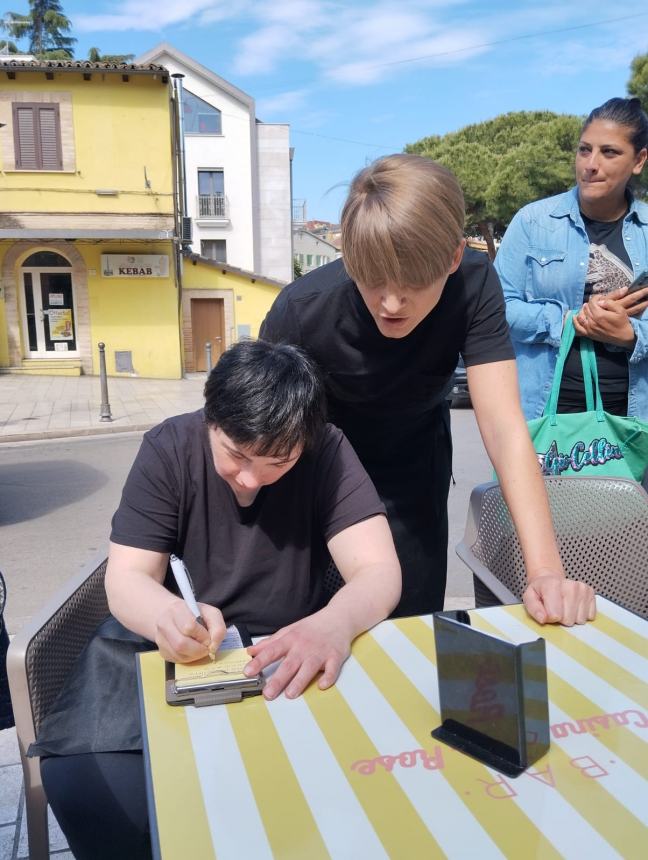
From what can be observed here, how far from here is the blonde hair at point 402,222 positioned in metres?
1.45

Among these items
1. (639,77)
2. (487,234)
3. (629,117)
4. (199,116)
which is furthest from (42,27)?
(629,117)

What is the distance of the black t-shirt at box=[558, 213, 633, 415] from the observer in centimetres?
256

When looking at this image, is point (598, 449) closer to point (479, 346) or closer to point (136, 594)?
point (479, 346)

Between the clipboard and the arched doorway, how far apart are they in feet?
55.9

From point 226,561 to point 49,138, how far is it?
1709cm

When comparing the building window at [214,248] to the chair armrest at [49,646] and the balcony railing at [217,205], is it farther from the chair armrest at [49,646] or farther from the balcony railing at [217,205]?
the chair armrest at [49,646]

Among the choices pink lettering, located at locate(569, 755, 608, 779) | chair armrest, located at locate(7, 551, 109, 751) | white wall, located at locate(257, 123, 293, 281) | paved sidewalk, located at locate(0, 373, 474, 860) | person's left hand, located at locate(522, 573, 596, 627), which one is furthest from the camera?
white wall, located at locate(257, 123, 293, 281)

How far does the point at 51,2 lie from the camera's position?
4325cm

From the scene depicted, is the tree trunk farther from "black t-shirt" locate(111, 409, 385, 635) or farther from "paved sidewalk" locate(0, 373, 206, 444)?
"black t-shirt" locate(111, 409, 385, 635)

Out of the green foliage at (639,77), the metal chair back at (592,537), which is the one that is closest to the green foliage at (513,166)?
the green foliage at (639,77)

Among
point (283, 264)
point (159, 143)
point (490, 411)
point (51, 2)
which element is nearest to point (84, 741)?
point (490, 411)

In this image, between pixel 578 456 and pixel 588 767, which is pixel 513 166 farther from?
pixel 588 767

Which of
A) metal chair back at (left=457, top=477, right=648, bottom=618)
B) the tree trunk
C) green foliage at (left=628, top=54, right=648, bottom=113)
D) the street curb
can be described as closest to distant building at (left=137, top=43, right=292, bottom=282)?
the tree trunk

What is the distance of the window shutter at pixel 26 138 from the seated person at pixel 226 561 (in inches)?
666
